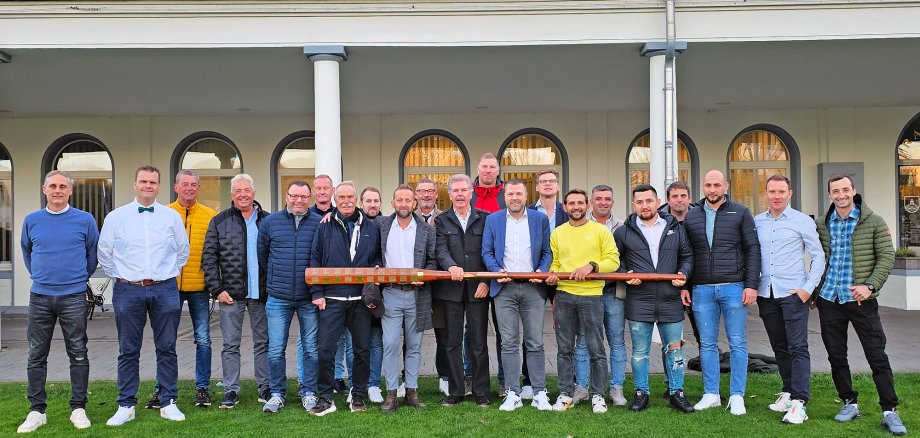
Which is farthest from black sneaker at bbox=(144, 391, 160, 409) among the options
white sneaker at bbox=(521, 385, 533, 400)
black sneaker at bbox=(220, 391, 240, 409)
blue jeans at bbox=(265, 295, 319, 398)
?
white sneaker at bbox=(521, 385, 533, 400)

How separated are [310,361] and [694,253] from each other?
123 inches

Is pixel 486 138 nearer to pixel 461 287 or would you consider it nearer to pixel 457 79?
pixel 457 79

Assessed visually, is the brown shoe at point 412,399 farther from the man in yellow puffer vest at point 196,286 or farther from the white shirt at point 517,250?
the man in yellow puffer vest at point 196,286

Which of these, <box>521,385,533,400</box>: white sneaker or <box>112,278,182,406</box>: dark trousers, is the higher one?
<box>112,278,182,406</box>: dark trousers

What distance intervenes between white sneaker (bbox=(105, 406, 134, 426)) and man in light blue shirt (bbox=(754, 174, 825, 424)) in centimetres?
487

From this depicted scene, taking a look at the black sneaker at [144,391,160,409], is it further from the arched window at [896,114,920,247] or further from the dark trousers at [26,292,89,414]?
the arched window at [896,114,920,247]

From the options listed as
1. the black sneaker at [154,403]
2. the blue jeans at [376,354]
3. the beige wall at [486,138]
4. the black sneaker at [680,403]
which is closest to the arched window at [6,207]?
the beige wall at [486,138]

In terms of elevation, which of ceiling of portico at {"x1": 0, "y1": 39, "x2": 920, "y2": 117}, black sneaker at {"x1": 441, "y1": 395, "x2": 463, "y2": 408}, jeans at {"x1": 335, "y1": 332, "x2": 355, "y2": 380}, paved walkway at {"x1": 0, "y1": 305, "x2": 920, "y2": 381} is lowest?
paved walkway at {"x1": 0, "y1": 305, "x2": 920, "y2": 381}

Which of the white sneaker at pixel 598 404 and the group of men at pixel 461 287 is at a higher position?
the group of men at pixel 461 287

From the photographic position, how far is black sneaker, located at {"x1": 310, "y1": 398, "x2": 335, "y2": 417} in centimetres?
568

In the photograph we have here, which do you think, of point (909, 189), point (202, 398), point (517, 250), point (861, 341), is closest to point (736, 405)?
point (861, 341)

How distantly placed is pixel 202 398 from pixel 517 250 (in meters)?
2.82

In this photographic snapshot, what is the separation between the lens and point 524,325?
5.78m

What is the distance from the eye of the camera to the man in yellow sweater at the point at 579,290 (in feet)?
18.3
